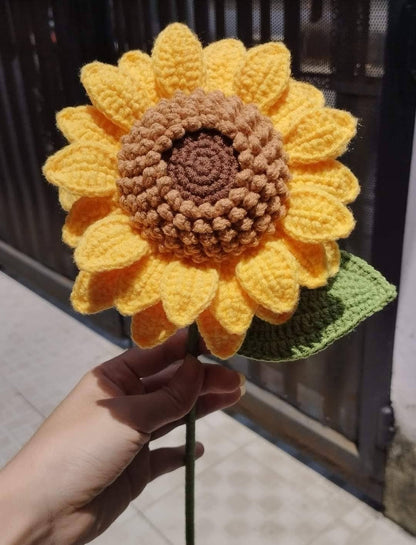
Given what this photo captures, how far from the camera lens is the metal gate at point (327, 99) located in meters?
1.43

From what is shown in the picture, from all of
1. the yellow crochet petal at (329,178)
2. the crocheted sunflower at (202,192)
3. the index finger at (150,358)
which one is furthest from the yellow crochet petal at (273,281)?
the index finger at (150,358)

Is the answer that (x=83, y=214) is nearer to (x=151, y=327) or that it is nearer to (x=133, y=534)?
(x=151, y=327)

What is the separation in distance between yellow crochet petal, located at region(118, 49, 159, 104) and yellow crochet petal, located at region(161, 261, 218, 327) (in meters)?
0.25

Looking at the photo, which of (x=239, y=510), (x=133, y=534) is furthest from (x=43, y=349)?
(x=239, y=510)

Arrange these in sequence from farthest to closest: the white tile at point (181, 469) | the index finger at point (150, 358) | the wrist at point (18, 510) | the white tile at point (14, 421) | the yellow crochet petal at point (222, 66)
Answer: the white tile at point (14, 421) → the white tile at point (181, 469) → the index finger at point (150, 358) → the wrist at point (18, 510) → the yellow crochet petal at point (222, 66)

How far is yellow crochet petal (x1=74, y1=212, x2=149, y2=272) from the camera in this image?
2.39 ft

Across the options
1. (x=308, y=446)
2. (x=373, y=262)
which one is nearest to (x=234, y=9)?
(x=373, y=262)

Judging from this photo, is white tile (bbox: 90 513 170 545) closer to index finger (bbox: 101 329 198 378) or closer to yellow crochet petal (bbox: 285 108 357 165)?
index finger (bbox: 101 329 198 378)

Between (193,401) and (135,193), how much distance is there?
0.36 m

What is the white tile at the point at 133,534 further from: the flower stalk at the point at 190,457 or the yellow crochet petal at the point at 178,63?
the yellow crochet petal at the point at 178,63

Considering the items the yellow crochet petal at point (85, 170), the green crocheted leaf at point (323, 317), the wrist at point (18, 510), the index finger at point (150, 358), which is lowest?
the wrist at point (18, 510)

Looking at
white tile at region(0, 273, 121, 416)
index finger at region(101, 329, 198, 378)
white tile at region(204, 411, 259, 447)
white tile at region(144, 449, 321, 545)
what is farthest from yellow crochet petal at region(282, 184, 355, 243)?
white tile at region(0, 273, 121, 416)

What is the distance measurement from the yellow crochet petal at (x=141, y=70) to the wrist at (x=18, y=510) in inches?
24.6

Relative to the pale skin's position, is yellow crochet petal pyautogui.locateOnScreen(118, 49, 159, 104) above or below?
above
